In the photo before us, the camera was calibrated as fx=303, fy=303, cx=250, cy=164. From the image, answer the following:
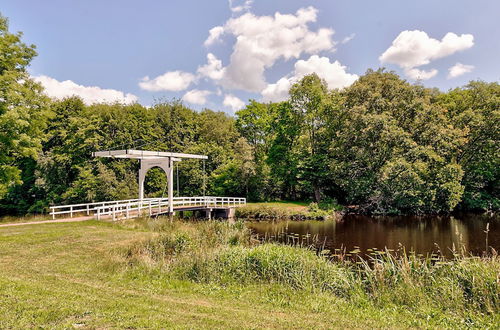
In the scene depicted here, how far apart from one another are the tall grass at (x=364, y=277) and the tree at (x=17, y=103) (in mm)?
11195

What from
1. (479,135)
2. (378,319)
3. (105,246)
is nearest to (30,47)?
(105,246)

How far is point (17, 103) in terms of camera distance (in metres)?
16.5

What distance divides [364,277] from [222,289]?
3.93m

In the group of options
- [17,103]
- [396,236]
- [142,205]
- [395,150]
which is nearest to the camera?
[17,103]

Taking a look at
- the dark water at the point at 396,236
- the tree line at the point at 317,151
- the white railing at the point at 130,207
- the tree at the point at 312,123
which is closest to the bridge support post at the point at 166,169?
the white railing at the point at 130,207

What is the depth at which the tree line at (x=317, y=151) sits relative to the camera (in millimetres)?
27406

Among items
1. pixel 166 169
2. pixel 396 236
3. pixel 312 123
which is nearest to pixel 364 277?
pixel 396 236

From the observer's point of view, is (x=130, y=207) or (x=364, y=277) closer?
(x=364, y=277)

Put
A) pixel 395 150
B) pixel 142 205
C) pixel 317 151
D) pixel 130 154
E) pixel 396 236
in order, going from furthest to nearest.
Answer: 1. pixel 317 151
2. pixel 395 150
3. pixel 142 205
4. pixel 130 154
5. pixel 396 236

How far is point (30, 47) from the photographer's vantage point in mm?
18000

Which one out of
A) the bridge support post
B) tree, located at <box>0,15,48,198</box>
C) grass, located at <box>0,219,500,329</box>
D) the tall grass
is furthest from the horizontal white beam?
the tall grass

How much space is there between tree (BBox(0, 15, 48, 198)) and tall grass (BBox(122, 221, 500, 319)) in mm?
11195

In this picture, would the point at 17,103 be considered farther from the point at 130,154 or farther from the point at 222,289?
the point at 222,289

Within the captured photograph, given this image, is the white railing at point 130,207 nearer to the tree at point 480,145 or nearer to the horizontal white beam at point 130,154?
the horizontal white beam at point 130,154
